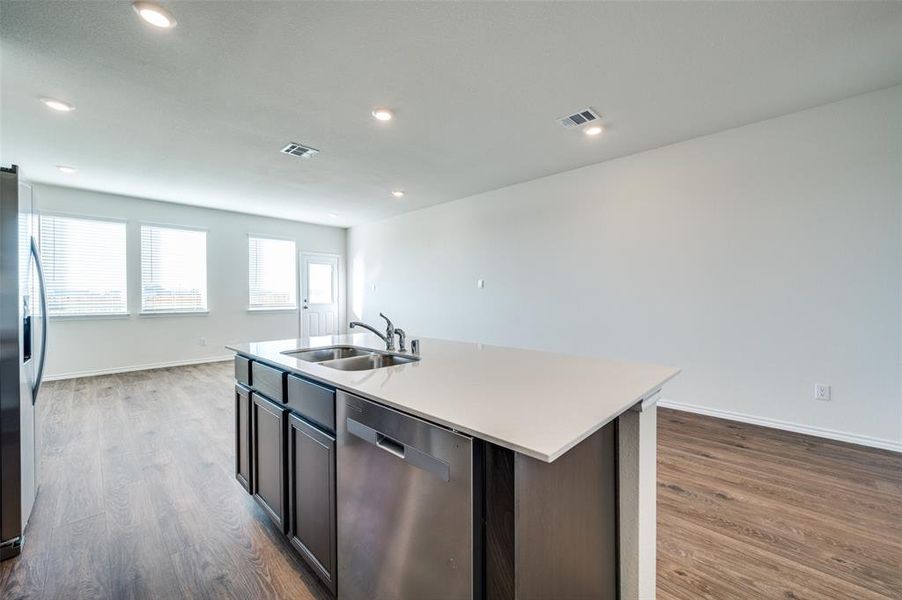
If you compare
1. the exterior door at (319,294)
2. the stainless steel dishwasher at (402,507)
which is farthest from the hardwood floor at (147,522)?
the exterior door at (319,294)

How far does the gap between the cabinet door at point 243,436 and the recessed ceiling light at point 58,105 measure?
258 centimetres

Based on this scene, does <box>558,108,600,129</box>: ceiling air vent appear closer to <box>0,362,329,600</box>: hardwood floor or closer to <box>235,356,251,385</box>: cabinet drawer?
<box>235,356,251,385</box>: cabinet drawer

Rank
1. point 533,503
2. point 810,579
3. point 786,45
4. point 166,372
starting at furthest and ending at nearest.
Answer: point 166,372, point 786,45, point 810,579, point 533,503

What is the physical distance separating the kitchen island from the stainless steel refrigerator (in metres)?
1.08

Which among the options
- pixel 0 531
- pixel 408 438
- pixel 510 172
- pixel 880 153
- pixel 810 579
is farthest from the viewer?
pixel 510 172

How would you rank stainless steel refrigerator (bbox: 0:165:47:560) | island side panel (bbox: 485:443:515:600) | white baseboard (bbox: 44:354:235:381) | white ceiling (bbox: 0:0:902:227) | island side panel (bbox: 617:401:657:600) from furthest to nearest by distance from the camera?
white baseboard (bbox: 44:354:235:381) < white ceiling (bbox: 0:0:902:227) < stainless steel refrigerator (bbox: 0:165:47:560) < island side panel (bbox: 617:401:657:600) < island side panel (bbox: 485:443:515:600)

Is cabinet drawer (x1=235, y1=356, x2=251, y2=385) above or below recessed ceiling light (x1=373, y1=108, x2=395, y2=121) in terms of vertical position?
below

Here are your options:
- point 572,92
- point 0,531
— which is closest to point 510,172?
point 572,92

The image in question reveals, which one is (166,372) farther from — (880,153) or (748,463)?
(880,153)

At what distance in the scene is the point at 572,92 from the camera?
2625 millimetres

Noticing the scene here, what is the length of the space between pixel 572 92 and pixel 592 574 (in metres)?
2.79

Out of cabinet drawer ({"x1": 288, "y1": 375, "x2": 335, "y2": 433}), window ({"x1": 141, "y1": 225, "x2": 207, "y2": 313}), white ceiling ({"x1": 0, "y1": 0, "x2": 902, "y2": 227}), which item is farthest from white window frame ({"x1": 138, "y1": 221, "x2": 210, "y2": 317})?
cabinet drawer ({"x1": 288, "y1": 375, "x2": 335, "y2": 433})

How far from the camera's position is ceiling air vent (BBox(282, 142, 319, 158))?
354 cm

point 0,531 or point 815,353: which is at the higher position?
point 815,353
